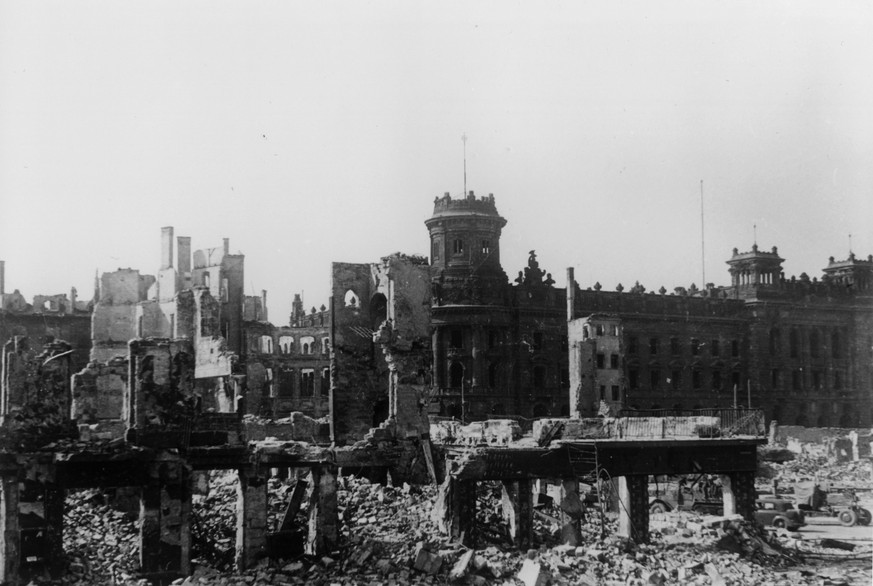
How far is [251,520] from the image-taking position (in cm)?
2297

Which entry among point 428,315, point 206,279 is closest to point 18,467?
point 428,315

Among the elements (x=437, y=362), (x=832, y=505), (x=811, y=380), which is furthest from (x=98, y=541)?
(x=811, y=380)

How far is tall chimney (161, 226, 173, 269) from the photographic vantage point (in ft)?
180

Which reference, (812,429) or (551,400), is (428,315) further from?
(812,429)

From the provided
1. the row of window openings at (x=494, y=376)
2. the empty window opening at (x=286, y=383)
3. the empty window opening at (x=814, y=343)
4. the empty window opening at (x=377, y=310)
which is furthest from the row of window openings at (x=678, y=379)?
the empty window opening at (x=377, y=310)

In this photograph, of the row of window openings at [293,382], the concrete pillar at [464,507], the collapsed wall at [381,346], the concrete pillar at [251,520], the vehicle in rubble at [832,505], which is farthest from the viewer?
the row of window openings at [293,382]

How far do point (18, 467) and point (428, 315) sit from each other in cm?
1445

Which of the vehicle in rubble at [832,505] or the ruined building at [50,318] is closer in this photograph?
the vehicle in rubble at [832,505]

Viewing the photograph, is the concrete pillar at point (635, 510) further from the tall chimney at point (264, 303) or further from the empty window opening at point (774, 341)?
the tall chimney at point (264, 303)

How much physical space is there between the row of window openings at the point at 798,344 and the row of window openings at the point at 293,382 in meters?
30.0

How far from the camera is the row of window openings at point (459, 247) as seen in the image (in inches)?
2231

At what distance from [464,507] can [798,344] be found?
45.8 m

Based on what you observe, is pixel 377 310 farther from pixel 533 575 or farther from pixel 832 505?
pixel 832 505

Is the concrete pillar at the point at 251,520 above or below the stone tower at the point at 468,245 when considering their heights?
below
